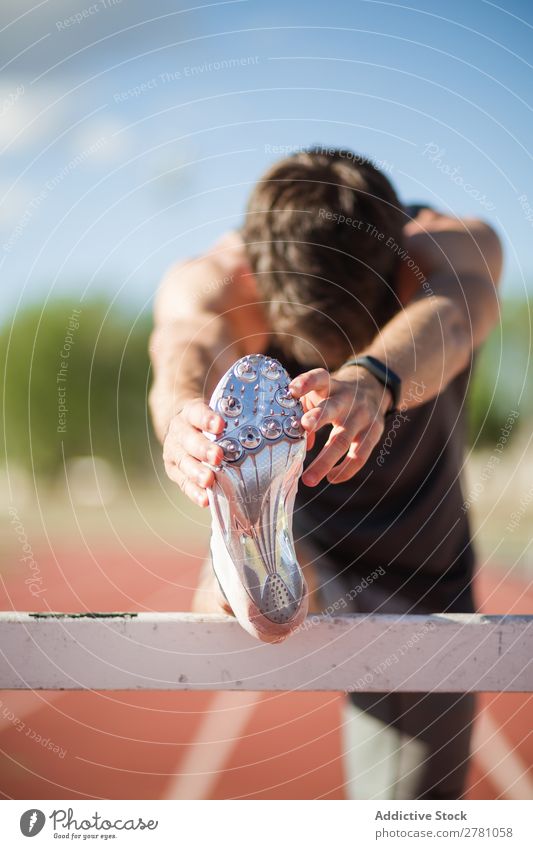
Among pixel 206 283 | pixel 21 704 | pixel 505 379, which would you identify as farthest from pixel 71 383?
pixel 206 283

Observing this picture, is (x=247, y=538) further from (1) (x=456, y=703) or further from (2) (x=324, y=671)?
(1) (x=456, y=703)

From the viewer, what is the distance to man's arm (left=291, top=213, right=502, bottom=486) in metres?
0.88

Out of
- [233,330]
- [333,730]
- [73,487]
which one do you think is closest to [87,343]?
[73,487]

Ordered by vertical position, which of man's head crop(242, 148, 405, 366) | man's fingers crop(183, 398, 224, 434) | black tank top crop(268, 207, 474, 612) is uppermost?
man's head crop(242, 148, 405, 366)

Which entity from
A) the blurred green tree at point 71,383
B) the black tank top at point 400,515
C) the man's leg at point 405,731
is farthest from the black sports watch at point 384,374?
the blurred green tree at point 71,383

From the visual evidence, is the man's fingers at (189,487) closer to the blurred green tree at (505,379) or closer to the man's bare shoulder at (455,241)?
the man's bare shoulder at (455,241)

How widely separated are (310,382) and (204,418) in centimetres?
11

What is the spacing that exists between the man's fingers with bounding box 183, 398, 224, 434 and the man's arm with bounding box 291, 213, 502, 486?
8 centimetres

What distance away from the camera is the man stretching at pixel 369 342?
4.61 feet

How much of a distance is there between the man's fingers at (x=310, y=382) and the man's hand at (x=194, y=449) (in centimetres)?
8

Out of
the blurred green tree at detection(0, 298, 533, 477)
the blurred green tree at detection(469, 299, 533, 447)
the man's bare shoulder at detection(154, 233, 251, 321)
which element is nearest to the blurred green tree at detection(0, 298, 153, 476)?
the blurred green tree at detection(0, 298, 533, 477)
